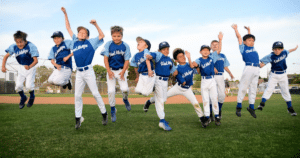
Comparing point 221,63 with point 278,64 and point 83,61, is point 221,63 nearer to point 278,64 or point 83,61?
point 278,64

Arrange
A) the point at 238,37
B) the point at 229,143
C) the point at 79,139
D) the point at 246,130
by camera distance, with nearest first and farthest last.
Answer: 1. the point at 229,143
2. the point at 79,139
3. the point at 246,130
4. the point at 238,37

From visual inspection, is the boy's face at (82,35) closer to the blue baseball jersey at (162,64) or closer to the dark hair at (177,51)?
the blue baseball jersey at (162,64)

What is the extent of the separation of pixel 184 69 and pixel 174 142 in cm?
224

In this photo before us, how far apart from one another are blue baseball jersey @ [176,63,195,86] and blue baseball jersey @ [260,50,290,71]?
3.17 meters

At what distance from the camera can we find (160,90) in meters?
4.91

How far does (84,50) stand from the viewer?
4816 mm

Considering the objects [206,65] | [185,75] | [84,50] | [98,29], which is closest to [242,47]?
[206,65]

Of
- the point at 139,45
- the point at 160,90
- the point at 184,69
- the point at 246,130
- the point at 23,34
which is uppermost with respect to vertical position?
the point at 23,34

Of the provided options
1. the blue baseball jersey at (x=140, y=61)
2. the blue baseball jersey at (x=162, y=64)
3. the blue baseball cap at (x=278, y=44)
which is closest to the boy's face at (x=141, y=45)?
the blue baseball jersey at (x=140, y=61)

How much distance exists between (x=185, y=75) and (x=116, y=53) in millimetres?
1952

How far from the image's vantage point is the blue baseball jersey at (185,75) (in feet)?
17.0

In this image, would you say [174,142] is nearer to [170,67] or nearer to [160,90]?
[160,90]

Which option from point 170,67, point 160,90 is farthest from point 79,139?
point 170,67

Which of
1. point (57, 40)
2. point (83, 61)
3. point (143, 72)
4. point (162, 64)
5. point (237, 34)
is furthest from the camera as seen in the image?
point (237, 34)
